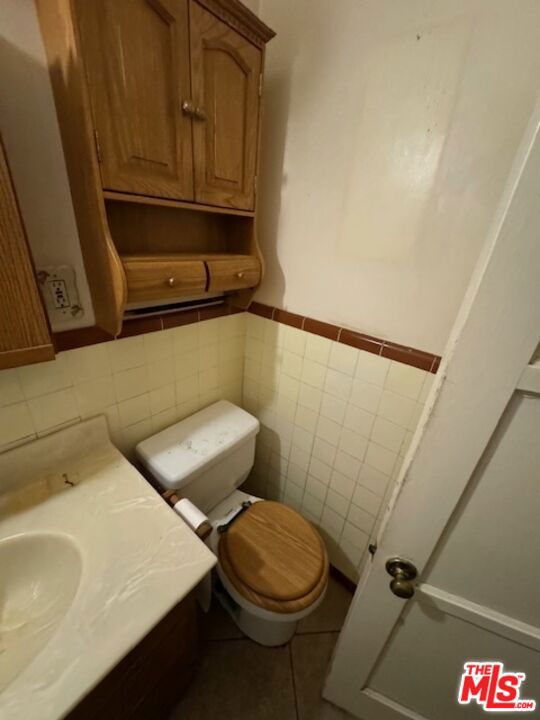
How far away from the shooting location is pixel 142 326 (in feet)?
3.02

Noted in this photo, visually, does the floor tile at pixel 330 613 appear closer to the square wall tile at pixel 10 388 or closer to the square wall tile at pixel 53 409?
the square wall tile at pixel 53 409

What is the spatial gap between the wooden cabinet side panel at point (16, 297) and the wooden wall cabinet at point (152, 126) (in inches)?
Result: 6.6

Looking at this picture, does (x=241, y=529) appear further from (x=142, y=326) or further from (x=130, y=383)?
(x=142, y=326)

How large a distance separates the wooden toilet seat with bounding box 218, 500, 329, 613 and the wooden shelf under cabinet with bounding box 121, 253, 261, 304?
0.91 metres

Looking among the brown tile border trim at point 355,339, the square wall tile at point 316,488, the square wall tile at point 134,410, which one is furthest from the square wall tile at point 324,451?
the square wall tile at point 134,410

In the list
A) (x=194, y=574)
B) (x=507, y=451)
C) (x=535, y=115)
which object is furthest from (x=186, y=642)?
(x=535, y=115)

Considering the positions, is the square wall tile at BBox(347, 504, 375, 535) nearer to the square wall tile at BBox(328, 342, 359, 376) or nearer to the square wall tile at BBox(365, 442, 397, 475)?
the square wall tile at BBox(365, 442, 397, 475)

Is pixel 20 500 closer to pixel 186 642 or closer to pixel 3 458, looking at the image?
pixel 3 458

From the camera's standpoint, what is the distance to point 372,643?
0.78 meters

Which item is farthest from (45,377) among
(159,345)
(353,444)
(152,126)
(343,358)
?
(353,444)

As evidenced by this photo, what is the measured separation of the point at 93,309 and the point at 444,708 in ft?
4.97

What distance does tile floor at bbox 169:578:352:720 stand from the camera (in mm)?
971

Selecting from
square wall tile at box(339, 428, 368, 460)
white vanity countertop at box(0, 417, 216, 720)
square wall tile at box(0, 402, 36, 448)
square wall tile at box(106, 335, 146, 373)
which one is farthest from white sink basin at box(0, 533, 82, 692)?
square wall tile at box(339, 428, 368, 460)

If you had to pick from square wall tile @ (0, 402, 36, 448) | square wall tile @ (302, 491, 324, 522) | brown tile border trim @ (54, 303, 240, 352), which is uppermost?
brown tile border trim @ (54, 303, 240, 352)
